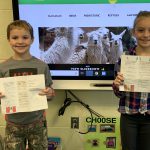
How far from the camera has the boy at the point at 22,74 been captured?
1.70 meters

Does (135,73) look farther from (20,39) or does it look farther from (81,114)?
(81,114)

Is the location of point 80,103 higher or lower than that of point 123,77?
lower

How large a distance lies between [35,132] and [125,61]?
0.69 m

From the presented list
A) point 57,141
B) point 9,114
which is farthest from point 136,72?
point 57,141

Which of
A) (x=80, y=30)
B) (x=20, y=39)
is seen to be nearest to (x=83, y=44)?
(x=80, y=30)

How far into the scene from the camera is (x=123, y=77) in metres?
1.63

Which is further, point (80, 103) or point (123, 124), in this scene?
point (80, 103)

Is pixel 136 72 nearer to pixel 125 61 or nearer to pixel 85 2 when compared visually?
pixel 125 61

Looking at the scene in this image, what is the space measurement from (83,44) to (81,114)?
58 centimetres

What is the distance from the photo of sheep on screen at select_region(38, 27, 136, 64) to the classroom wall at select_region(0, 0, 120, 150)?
0.97 feet

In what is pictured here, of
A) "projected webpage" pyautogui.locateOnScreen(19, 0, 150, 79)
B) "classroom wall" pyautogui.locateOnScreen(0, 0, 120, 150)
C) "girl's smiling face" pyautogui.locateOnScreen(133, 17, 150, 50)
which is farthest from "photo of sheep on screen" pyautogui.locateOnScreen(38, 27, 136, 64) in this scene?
"girl's smiling face" pyautogui.locateOnScreen(133, 17, 150, 50)

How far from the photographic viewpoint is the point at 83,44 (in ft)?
6.77

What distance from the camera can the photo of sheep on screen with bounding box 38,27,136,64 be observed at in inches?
80.0

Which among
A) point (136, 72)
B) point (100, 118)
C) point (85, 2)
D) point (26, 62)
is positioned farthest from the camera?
point (100, 118)
